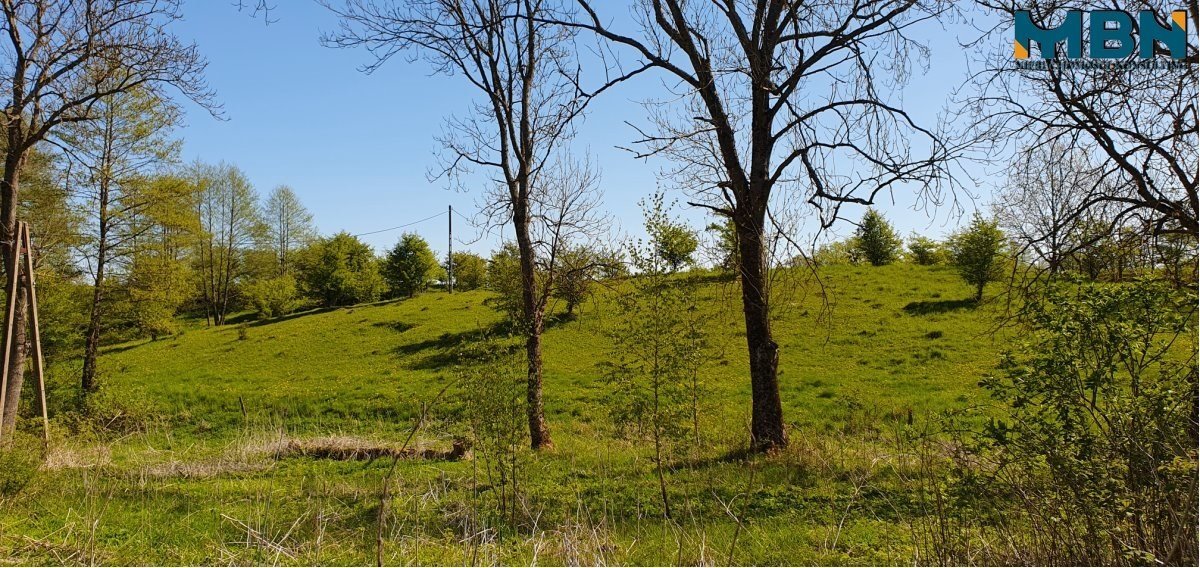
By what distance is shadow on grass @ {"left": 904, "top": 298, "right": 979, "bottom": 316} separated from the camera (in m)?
23.8

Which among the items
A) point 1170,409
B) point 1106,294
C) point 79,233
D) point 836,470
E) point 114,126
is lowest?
point 836,470

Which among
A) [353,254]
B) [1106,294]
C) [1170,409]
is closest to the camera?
[1170,409]

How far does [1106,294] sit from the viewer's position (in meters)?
4.62

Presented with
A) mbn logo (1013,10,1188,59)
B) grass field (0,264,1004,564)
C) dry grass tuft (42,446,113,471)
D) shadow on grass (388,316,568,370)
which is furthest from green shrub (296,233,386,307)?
mbn logo (1013,10,1188,59)

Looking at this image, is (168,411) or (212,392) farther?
(212,392)

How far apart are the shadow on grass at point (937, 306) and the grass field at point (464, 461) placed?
0.12 m

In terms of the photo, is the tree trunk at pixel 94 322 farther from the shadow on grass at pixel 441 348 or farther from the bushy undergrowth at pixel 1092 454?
the bushy undergrowth at pixel 1092 454

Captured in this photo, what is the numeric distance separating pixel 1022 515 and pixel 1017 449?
2.61 ft

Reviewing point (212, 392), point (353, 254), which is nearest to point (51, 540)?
point (212, 392)

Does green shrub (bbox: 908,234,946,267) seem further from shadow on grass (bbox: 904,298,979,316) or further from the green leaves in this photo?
the green leaves

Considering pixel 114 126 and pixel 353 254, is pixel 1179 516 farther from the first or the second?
pixel 353 254

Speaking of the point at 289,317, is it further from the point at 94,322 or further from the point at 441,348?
the point at 94,322

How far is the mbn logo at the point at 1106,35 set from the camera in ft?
19.2

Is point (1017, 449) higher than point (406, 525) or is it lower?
higher
